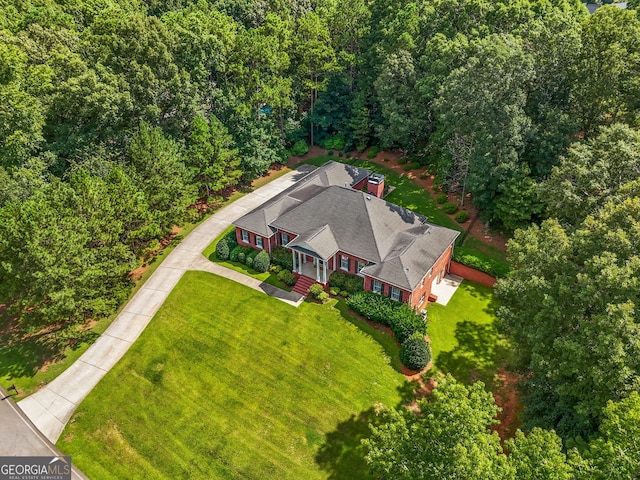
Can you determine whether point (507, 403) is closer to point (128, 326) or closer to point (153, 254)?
point (128, 326)

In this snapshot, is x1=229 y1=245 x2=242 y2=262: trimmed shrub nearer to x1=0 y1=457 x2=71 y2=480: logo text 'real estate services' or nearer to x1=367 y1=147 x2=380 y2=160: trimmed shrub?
x1=0 y1=457 x2=71 y2=480: logo text 'real estate services'

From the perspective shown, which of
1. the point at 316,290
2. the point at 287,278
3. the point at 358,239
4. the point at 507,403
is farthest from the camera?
the point at 287,278

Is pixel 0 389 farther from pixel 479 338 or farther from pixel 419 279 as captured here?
pixel 479 338

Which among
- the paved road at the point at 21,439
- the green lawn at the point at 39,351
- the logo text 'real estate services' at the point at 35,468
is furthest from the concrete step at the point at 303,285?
the logo text 'real estate services' at the point at 35,468

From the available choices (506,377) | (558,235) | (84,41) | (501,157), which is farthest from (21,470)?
(501,157)

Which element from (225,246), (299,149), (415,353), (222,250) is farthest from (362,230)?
(299,149)

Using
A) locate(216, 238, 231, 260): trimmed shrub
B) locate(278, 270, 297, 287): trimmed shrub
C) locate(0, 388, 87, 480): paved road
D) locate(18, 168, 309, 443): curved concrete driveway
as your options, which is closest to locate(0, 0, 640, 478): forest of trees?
locate(18, 168, 309, 443): curved concrete driveway

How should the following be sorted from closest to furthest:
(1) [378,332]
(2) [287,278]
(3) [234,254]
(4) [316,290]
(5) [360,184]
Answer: (1) [378,332]
(4) [316,290]
(2) [287,278]
(3) [234,254]
(5) [360,184]
